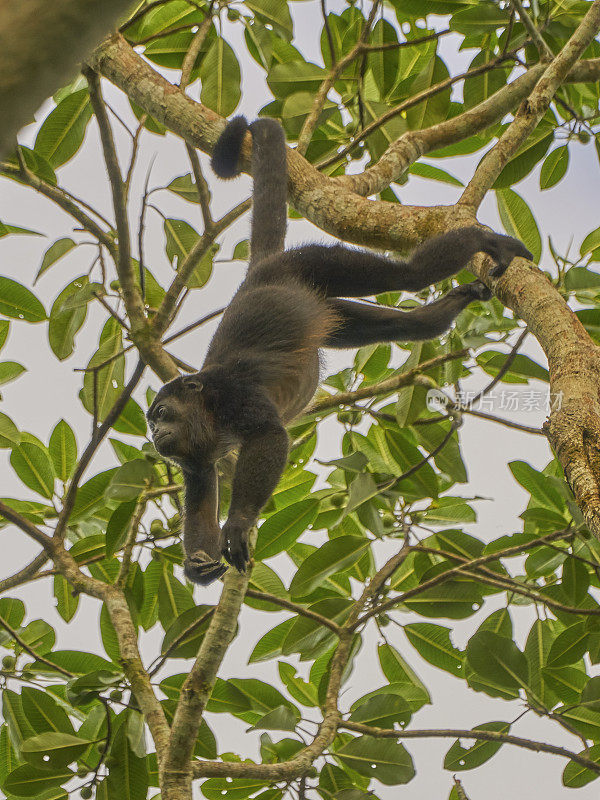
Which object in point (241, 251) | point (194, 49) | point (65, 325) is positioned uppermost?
point (194, 49)

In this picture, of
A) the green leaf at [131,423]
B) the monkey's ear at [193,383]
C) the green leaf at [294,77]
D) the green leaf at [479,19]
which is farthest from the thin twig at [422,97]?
the green leaf at [131,423]

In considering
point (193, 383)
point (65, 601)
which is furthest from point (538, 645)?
point (65, 601)

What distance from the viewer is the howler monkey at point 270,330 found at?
3.03 metres

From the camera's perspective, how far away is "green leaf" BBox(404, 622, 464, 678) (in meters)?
3.52

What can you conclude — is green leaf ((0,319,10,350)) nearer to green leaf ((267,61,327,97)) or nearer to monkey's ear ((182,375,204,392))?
monkey's ear ((182,375,204,392))

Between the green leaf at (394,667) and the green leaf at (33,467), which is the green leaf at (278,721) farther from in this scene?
the green leaf at (33,467)

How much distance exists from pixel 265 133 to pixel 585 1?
58.7 inches

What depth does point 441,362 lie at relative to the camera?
3.29 meters

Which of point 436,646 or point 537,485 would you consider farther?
point 436,646

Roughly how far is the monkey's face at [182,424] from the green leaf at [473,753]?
1549 millimetres

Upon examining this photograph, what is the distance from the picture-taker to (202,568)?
9.62 feet

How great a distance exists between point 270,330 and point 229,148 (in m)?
0.77

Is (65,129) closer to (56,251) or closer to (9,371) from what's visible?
(56,251)

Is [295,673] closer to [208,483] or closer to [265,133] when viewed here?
[208,483]
